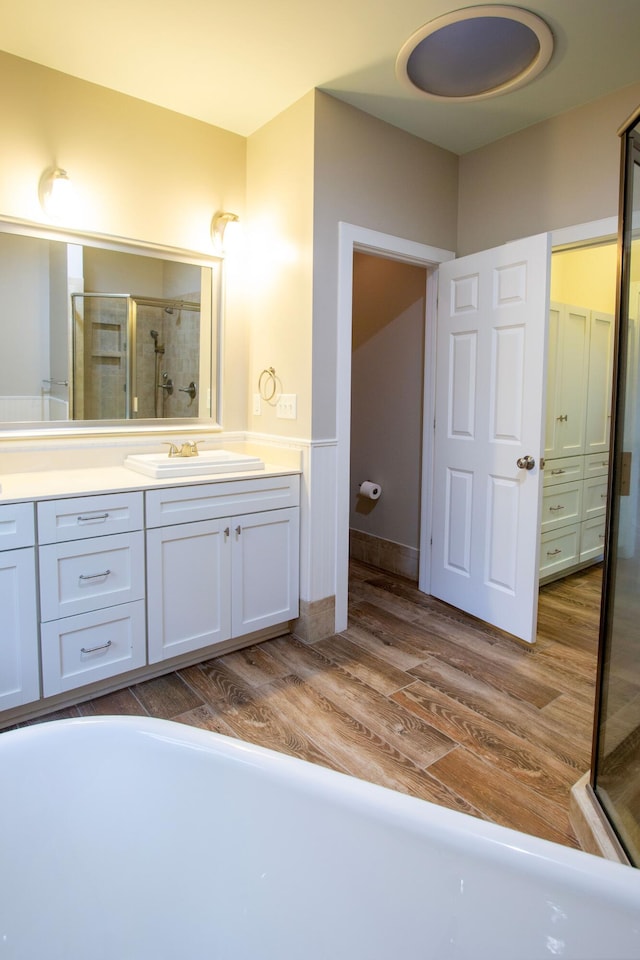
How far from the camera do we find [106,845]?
1.13 m

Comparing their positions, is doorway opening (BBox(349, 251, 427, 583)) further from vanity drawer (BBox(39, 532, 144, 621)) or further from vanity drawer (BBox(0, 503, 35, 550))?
vanity drawer (BBox(0, 503, 35, 550))

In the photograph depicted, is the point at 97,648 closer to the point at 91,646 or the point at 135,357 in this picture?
the point at 91,646

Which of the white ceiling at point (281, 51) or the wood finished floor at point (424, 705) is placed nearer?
the wood finished floor at point (424, 705)

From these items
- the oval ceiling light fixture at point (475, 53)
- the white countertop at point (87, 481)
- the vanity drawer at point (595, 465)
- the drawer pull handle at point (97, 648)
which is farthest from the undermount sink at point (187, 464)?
the vanity drawer at point (595, 465)

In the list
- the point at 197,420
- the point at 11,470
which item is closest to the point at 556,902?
the point at 11,470

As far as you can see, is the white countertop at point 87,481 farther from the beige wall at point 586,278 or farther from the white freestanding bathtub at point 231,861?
the beige wall at point 586,278

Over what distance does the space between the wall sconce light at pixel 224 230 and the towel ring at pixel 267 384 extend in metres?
0.68

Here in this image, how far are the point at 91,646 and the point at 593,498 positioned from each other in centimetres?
331

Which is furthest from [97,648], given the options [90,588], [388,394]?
[388,394]

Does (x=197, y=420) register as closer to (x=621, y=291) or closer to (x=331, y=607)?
(x=331, y=607)

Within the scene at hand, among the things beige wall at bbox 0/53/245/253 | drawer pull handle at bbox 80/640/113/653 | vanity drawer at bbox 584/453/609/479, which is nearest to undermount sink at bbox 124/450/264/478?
drawer pull handle at bbox 80/640/113/653

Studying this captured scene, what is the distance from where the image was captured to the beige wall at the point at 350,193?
2.61 m

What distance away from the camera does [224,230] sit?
2.93 meters

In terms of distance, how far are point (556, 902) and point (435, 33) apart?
2.67 meters
